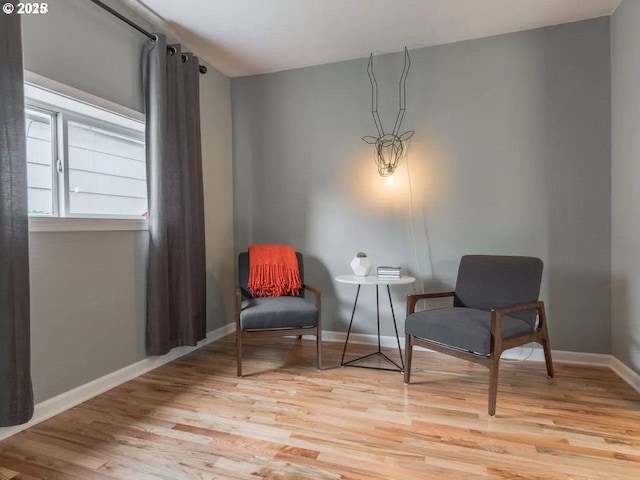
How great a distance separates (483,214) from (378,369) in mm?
1421

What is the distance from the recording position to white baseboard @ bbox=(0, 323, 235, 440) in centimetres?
191

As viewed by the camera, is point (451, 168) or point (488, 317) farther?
point (451, 168)

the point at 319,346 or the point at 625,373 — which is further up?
the point at 319,346

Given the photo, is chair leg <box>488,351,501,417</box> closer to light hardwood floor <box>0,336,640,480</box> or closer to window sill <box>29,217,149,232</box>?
light hardwood floor <box>0,336,640,480</box>

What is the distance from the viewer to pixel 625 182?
2.37 metres

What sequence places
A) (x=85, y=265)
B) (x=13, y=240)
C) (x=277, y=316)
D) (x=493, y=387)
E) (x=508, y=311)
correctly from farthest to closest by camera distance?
(x=277, y=316) → (x=85, y=265) → (x=508, y=311) → (x=493, y=387) → (x=13, y=240)

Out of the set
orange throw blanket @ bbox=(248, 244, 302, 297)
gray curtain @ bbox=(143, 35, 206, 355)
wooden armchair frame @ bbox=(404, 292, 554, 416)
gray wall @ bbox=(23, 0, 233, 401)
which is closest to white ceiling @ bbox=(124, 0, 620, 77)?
gray curtain @ bbox=(143, 35, 206, 355)

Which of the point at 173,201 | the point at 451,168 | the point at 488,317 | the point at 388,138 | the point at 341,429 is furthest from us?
the point at 388,138

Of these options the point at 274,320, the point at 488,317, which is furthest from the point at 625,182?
the point at 274,320

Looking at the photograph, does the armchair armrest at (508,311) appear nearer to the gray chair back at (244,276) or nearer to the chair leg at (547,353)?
the chair leg at (547,353)

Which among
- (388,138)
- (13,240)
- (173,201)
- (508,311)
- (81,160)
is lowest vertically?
(508,311)

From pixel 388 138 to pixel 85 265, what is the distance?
2.38 metres

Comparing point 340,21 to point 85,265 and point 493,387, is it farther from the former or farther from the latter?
point 493,387

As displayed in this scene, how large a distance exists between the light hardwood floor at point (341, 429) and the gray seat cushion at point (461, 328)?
1.11ft
